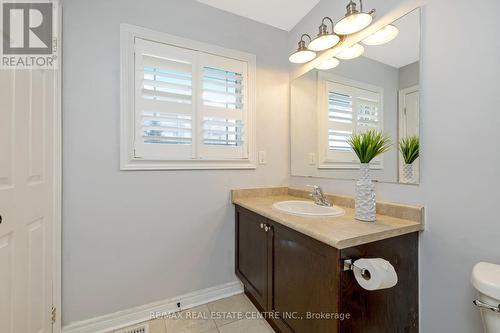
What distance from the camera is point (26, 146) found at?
987mm

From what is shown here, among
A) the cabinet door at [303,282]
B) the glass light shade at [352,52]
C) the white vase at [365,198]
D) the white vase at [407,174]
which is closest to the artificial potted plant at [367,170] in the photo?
the white vase at [365,198]

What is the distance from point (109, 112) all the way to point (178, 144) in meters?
0.49

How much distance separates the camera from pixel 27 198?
99 centimetres

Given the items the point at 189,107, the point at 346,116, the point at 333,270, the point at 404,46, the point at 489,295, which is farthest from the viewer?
the point at 189,107

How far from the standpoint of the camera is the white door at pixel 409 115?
1140 millimetres

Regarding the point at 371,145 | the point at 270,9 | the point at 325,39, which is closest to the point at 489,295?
the point at 371,145

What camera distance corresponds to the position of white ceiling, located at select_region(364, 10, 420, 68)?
114 cm

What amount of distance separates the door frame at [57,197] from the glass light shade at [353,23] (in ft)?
5.71

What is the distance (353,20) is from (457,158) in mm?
994

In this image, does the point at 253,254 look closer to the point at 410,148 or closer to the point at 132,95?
the point at 410,148

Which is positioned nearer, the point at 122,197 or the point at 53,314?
the point at 53,314

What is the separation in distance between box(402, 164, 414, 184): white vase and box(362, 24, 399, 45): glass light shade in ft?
2.49

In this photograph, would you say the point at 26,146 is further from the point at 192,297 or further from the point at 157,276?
the point at 192,297
